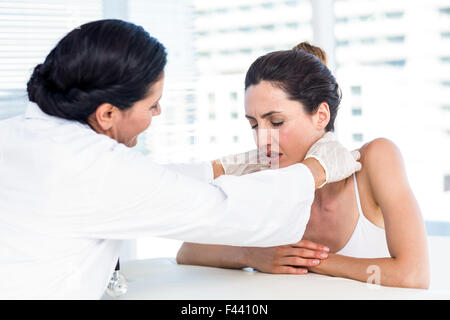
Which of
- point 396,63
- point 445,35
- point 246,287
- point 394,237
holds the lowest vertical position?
point 246,287

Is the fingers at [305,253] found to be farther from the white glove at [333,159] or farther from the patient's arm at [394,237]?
the white glove at [333,159]

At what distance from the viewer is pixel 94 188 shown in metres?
1.06

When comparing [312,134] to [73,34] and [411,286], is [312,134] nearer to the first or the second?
[411,286]

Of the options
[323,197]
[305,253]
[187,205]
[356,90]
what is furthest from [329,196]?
[356,90]

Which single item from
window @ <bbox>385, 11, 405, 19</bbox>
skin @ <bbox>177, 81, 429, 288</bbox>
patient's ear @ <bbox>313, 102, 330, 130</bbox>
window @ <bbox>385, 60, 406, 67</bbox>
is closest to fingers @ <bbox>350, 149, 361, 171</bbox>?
skin @ <bbox>177, 81, 429, 288</bbox>

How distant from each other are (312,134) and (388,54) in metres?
2.43

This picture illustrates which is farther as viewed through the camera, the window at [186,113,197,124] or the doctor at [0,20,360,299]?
the window at [186,113,197,124]

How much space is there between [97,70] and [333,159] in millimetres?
613

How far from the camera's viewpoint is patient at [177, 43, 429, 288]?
55.2 inches

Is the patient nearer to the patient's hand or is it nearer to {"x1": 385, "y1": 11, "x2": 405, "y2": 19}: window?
the patient's hand

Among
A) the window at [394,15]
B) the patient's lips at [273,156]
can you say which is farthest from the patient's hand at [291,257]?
the window at [394,15]

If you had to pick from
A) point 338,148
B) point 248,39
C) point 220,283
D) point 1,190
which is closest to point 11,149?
point 1,190

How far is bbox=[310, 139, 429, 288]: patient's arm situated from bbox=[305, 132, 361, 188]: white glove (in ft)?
0.27

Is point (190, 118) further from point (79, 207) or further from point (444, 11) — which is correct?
point (79, 207)
